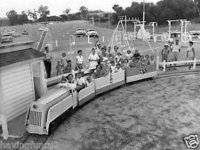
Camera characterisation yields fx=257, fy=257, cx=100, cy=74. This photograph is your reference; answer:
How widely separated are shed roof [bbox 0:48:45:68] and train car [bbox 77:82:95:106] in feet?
6.55

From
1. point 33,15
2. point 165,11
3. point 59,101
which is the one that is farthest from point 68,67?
point 33,15

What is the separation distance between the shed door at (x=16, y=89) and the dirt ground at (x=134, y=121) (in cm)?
169

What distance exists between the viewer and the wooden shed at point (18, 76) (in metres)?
7.88

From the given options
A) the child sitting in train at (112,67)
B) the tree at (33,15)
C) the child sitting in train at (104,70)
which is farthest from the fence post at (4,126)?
the tree at (33,15)

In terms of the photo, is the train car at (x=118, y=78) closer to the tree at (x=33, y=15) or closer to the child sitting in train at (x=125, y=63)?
the child sitting in train at (x=125, y=63)

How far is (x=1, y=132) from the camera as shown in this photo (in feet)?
24.3

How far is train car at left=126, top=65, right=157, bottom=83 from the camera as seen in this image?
12.7 metres

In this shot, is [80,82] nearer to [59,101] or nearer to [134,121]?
[59,101]

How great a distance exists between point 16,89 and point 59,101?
1.65 m

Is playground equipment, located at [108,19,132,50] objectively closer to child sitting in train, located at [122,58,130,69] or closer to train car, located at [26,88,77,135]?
child sitting in train, located at [122,58,130,69]

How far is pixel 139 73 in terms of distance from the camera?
43.0 ft

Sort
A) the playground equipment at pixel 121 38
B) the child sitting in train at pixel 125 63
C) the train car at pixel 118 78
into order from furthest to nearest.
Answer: the playground equipment at pixel 121 38 → the child sitting in train at pixel 125 63 → the train car at pixel 118 78

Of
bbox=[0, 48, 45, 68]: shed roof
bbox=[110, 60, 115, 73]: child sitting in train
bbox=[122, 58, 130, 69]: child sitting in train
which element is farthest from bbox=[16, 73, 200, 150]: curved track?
bbox=[0, 48, 45, 68]: shed roof

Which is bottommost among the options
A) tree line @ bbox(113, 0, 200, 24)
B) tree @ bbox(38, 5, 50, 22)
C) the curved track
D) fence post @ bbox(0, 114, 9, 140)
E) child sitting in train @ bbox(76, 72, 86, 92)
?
the curved track
